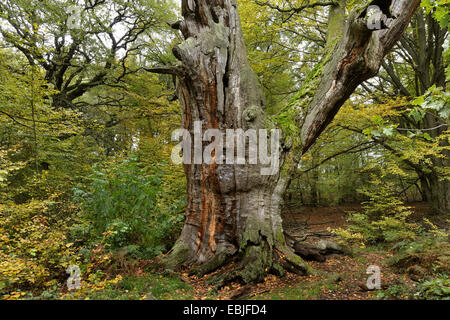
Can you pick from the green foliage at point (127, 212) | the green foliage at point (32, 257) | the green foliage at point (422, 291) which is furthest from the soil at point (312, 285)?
the green foliage at point (32, 257)

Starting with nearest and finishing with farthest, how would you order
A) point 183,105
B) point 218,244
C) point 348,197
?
point 218,244
point 183,105
point 348,197

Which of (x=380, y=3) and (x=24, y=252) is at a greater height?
(x=380, y=3)

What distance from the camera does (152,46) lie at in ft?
33.2

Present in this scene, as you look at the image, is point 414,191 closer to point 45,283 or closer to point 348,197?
point 348,197

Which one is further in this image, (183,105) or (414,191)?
(414,191)

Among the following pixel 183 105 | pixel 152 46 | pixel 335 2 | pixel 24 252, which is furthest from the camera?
pixel 152 46

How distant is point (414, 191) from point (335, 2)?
51.3ft

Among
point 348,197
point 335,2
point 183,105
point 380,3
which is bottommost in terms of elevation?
point 348,197

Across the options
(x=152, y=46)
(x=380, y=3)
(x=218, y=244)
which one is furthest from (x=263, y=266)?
(x=152, y=46)

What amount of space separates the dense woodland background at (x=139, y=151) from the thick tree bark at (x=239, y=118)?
2.75 ft

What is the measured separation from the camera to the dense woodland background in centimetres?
333

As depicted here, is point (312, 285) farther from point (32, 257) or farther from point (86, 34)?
point (86, 34)

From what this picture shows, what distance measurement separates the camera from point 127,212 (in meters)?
4.66

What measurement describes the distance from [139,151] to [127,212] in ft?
12.6
